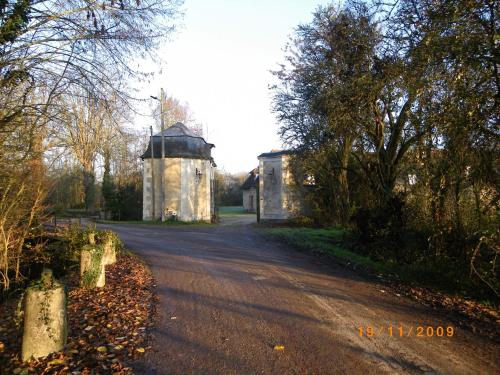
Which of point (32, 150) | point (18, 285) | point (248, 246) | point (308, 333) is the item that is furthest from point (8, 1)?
point (248, 246)

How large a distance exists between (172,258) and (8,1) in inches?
302

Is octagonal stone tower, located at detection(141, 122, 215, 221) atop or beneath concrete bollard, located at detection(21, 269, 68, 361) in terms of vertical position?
atop

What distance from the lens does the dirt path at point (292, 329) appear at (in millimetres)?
4410

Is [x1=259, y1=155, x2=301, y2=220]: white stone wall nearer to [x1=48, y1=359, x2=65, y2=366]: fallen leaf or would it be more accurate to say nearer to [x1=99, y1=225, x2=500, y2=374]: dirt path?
[x1=99, y1=225, x2=500, y2=374]: dirt path

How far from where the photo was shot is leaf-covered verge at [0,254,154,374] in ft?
14.5

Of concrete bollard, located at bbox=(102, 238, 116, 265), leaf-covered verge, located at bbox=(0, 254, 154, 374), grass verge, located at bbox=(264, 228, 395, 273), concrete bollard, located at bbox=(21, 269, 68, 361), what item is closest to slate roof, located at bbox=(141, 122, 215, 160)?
grass verge, located at bbox=(264, 228, 395, 273)

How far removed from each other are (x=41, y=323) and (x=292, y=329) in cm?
328

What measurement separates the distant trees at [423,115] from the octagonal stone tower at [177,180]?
18280 millimetres

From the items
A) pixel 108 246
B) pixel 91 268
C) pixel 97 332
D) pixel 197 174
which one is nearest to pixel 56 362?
pixel 97 332

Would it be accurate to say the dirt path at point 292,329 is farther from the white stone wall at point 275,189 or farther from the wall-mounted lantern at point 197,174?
the wall-mounted lantern at point 197,174

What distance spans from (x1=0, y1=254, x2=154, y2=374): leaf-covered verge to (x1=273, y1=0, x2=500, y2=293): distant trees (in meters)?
6.04

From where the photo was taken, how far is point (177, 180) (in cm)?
3219

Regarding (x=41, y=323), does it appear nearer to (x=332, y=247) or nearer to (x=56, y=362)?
(x=56, y=362)

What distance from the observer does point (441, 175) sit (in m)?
8.87
